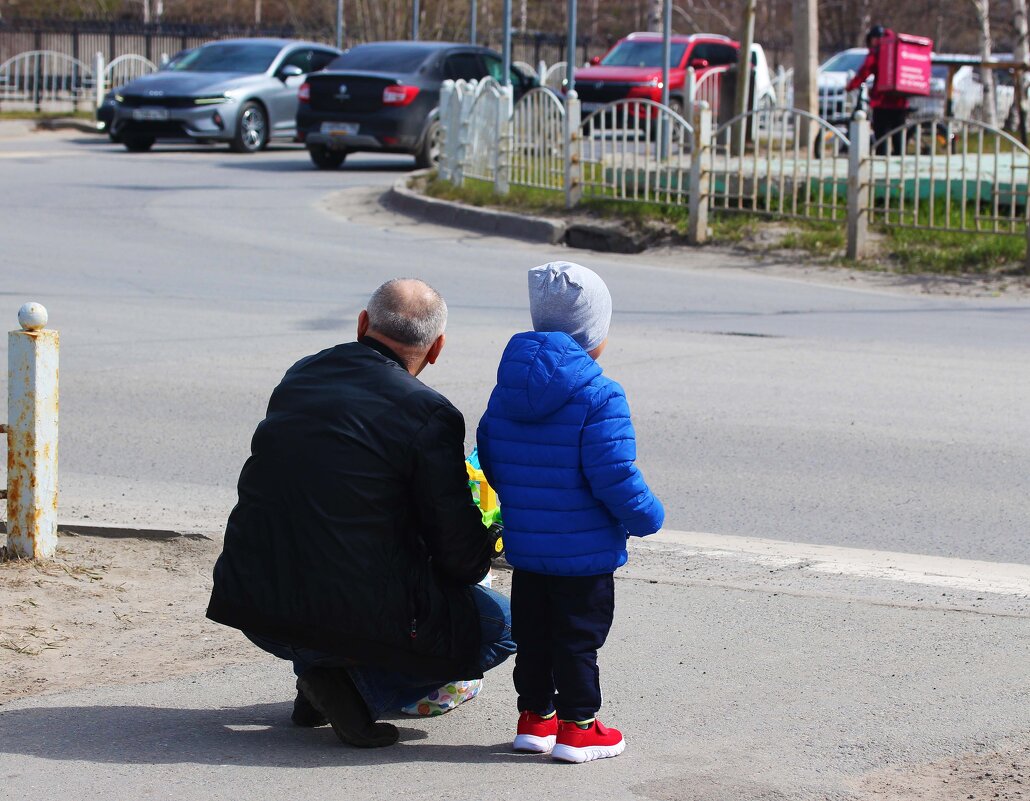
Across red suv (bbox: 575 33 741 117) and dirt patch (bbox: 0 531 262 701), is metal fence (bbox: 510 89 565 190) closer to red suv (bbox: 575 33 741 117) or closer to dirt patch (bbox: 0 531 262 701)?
red suv (bbox: 575 33 741 117)

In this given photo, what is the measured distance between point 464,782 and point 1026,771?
131cm

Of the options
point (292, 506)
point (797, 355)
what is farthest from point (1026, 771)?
point (797, 355)

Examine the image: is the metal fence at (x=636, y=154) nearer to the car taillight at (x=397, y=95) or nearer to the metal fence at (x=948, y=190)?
the metal fence at (x=948, y=190)

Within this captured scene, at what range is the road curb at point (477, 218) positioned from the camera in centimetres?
1521

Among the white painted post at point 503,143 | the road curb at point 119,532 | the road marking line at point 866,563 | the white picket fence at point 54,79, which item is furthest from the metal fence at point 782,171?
the white picket fence at point 54,79

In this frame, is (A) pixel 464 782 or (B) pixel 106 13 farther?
(B) pixel 106 13

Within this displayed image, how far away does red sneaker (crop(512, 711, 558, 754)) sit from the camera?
11.9 ft

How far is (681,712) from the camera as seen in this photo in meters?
3.92

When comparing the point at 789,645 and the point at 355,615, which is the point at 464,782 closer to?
the point at 355,615

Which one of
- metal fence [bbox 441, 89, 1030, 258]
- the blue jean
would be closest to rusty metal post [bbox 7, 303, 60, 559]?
the blue jean

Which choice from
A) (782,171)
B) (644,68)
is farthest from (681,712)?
(644,68)

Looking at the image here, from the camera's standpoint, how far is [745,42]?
1955 cm

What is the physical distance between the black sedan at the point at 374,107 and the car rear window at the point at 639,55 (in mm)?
5647

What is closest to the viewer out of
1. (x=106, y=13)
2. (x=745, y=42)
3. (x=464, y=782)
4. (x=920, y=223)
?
(x=464, y=782)
